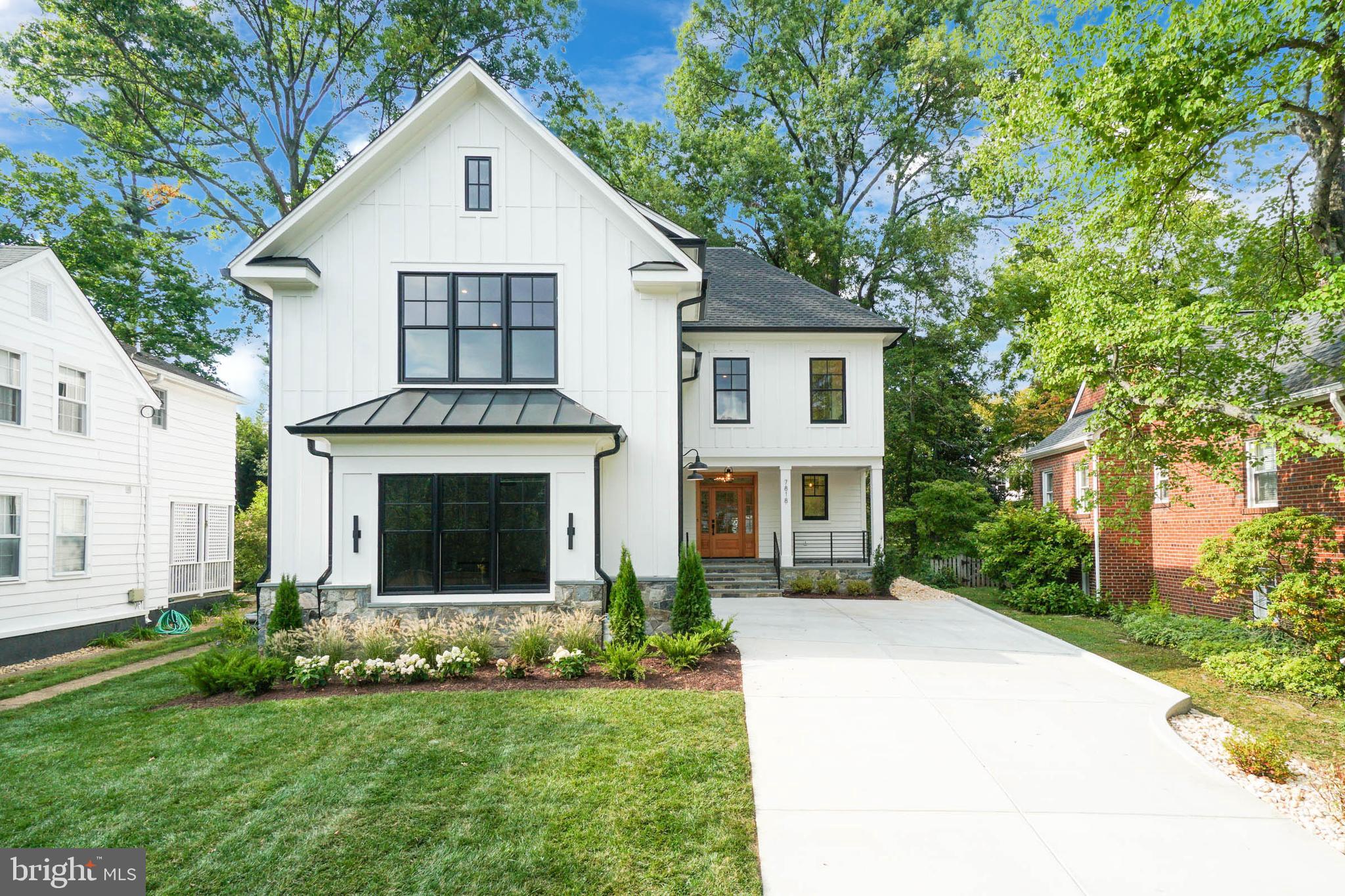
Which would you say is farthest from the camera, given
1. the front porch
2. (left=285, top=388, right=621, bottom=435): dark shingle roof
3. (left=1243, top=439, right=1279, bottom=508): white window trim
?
the front porch

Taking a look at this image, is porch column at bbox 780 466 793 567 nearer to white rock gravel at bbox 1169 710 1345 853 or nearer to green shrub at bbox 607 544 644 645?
green shrub at bbox 607 544 644 645

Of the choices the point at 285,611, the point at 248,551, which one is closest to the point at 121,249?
the point at 248,551

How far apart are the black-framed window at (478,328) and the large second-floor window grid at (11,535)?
8012 mm

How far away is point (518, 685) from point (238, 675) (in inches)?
122

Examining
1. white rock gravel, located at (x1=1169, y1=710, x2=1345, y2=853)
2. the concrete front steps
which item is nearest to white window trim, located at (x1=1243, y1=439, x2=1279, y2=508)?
white rock gravel, located at (x1=1169, y1=710, x2=1345, y2=853)

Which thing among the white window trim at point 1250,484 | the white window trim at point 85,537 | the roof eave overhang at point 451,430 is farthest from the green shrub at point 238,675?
the white window trim at point 1250,484

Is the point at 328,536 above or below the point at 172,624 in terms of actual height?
above

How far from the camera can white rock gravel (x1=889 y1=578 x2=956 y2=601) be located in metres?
14.9

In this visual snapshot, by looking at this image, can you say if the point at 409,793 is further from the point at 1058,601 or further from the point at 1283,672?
the point at 1058,601

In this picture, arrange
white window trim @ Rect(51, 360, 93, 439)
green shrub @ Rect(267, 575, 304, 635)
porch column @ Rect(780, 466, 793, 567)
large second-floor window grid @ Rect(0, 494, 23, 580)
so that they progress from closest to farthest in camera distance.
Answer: green shrub @ Rect(267, 575, 304, 635), large second-floor window grid @ Rect(0, 494, 23, 580), white window trim @ Rect(51, 360, 93, 439), porch column @ Rect(780, 466, 793, 567)

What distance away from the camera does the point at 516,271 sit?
9.53 meters

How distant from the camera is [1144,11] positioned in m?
7.89

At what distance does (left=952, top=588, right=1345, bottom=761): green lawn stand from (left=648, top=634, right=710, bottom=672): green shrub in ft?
18.1

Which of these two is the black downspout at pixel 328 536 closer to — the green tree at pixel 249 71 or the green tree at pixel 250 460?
the green tree at pixel 249 71
